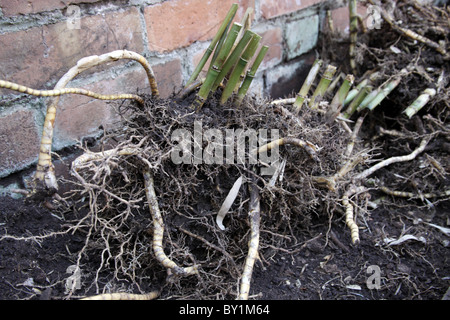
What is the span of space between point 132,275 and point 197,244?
0.16 meters

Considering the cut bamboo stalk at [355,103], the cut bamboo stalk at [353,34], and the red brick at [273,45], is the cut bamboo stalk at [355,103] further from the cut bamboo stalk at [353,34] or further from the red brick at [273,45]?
the red brick at [273,45]

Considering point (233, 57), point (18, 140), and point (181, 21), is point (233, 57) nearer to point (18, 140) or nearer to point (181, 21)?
point (181, 21)

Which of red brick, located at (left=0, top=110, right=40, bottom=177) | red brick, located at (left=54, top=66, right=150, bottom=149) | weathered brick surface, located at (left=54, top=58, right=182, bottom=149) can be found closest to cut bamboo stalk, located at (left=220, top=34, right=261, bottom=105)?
weathered brick surface, located at (left=54, top=58, right=182, bottom=149)

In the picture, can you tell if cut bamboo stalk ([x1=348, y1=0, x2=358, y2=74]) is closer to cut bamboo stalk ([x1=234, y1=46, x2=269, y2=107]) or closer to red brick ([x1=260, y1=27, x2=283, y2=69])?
red brick ([x1=260, y1=27, x2=283, y2=69])

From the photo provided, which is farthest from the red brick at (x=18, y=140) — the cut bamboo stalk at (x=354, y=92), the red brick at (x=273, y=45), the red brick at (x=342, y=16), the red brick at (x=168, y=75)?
the red brick at (x=342, y=16)

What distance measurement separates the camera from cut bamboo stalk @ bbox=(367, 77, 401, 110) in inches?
55.1

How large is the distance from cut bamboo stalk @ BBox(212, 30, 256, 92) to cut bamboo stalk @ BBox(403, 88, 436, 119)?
27.4 inches

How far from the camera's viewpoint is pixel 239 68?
3.16ft

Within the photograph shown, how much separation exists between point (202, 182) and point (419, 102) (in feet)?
2.80

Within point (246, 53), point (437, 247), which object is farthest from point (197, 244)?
point (437, 247)

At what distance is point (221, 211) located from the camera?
931 mm

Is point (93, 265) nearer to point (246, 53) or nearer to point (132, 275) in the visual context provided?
point (132, 275)

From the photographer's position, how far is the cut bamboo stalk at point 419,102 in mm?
1356

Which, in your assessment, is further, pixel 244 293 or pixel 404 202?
pixel 404 202
